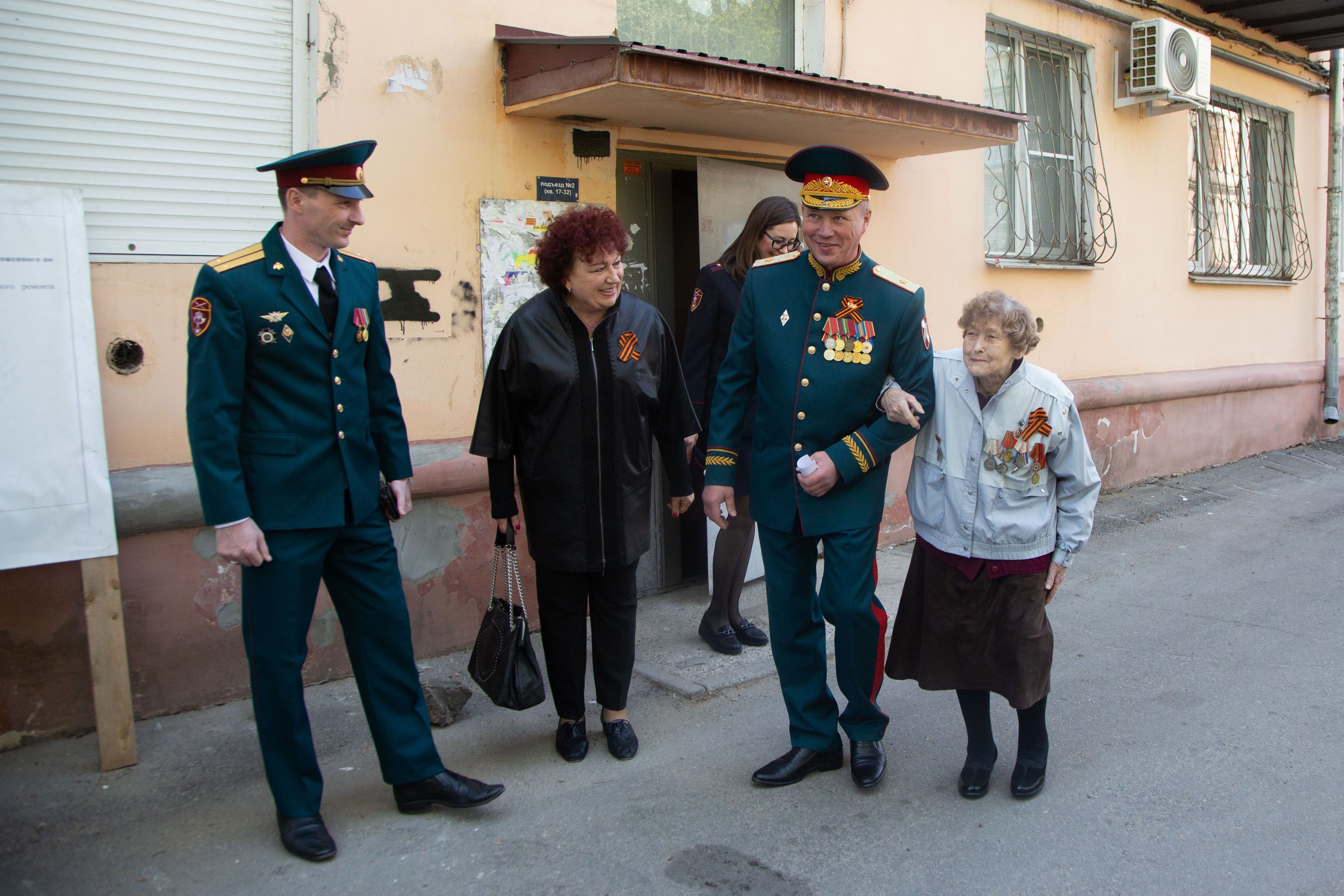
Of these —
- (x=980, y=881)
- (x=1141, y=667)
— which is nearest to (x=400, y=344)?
(x=980, y=881)

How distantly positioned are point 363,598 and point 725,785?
1.32 m

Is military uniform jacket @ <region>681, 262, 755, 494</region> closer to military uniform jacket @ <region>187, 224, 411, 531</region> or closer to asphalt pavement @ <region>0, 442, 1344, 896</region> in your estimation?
asphalt pavement @ <region>0, 442, 1344, 896</region>

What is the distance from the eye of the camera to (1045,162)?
26.3ft

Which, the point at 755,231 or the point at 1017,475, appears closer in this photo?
the point at 1017,475

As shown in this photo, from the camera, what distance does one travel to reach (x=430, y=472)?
14.9 feet

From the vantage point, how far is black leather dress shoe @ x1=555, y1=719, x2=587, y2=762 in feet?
12.1

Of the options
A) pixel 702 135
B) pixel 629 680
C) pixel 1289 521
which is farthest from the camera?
pixel 1289 521

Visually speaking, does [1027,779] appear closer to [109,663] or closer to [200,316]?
[200,316]

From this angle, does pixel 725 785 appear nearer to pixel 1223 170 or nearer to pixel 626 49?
pixel 626 49

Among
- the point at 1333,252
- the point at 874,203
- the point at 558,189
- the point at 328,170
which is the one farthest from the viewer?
the point at 1333,252

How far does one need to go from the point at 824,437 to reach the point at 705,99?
1.92 m

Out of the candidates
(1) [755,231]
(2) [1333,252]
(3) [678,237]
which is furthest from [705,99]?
(2) [1333,252]

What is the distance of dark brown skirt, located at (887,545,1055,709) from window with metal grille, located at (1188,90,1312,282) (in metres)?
7.18

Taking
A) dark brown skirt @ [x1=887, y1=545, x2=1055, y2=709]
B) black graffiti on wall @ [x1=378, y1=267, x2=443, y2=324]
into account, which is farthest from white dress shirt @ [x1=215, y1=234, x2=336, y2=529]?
dark brown skirt @ [x1=887, y1=545, x2=1055, y2=709]
